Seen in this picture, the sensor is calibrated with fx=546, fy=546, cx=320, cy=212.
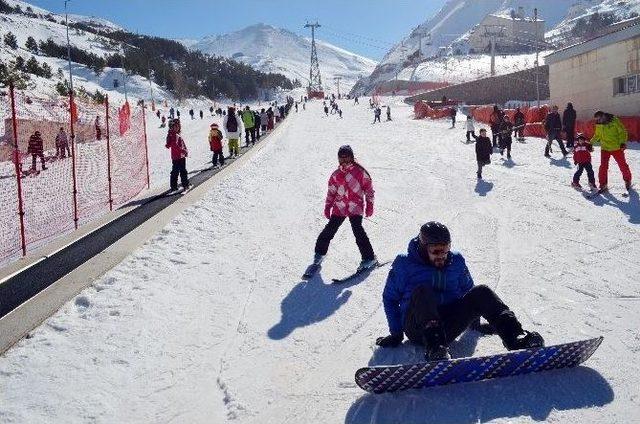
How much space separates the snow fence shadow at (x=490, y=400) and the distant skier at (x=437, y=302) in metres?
0.25

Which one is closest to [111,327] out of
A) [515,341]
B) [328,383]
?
[328,383]

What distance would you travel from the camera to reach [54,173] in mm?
18016

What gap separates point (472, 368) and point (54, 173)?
17.6 meters

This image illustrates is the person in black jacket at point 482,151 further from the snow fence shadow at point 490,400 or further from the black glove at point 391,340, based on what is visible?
the snow fence shadow at point 490,400

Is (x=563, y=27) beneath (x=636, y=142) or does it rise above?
above

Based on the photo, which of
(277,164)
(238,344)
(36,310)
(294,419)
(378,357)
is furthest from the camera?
(277,164)

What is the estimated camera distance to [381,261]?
6.88 m

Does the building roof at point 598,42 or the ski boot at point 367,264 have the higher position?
the building roof at point 598,42

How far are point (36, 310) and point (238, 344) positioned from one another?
1.96 metres

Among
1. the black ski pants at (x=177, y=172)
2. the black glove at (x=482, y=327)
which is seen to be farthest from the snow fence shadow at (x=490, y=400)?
the black ski pants at (x=177, y=172)

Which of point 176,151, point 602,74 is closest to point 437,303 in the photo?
point 176,151

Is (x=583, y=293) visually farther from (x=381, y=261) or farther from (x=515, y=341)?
(x=381, y=261)

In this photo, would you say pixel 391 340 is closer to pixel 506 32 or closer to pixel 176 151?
pixel 176 151

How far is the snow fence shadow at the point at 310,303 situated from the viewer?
4.86m
